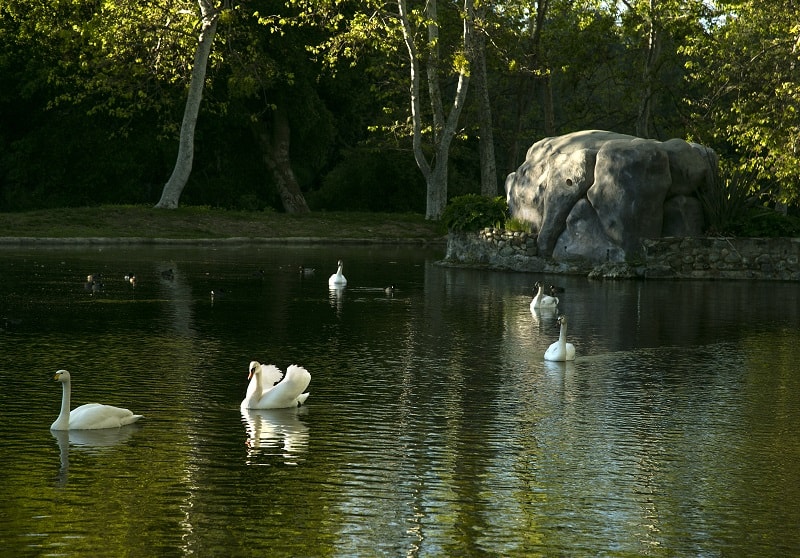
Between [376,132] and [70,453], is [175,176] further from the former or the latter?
[70,453]

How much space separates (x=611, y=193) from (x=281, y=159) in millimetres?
28133

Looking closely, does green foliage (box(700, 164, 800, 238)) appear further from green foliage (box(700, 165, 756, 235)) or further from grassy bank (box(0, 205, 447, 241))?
grassy bank (box(0, 205, 447, 241))

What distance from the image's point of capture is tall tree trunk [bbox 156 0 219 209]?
47688 millimetres

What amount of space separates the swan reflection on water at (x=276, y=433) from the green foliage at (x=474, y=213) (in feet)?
77.4

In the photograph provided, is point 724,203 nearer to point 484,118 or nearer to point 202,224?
point 484,118

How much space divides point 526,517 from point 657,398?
556 centimetres

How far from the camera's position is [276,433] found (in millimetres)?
11969

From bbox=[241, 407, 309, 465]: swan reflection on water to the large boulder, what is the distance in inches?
820

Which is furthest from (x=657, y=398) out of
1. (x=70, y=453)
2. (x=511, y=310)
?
(x=511, y=310)

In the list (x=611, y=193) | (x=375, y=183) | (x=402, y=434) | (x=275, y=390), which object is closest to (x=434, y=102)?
(x=375, y=183)

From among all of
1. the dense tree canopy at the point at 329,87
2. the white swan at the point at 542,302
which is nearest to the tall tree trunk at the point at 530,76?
the dense tree canopy at the point at 329,87

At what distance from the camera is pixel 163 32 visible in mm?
48406

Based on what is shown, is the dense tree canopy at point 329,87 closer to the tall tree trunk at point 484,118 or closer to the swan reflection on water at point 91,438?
the tall tree trunk at point 484,118

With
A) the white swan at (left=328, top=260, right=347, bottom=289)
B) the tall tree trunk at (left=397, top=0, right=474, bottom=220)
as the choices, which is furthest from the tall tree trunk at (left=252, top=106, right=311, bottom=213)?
the white swan at (left=328, top=260, right=347, bottom=289)
